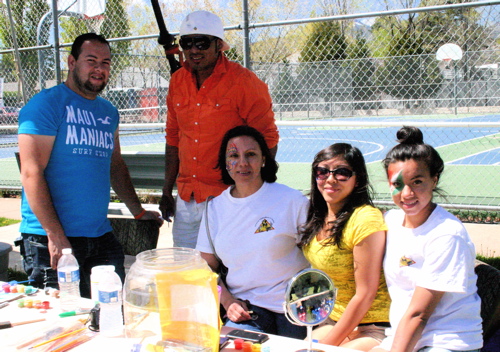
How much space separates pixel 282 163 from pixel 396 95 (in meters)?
6.23

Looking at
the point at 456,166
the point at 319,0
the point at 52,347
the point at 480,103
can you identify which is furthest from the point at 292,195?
the point at 480,103

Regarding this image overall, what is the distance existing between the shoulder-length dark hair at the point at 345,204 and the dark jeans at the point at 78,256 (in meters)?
1.45

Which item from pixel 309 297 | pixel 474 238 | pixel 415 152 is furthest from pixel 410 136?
pixel 474 238

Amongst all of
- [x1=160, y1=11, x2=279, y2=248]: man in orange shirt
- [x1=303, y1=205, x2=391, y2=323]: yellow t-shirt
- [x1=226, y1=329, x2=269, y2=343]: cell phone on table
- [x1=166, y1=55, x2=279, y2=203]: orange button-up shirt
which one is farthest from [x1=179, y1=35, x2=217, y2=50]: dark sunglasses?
[x1=226, y1=329, x2=269, y2=343]: cell phone on table

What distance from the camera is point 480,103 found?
16.4 metres

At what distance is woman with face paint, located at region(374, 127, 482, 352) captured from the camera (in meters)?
2.25

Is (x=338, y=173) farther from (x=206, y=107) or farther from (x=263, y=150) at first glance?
(x=206, y=107)

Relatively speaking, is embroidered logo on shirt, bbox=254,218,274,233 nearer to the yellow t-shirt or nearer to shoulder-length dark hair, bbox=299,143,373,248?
shoulder-length dark hair, bbox=299,143,373,248

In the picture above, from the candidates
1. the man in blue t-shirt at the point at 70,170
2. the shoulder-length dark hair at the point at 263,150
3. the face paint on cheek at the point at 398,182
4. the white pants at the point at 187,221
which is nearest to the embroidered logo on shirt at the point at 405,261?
the face paint on cheek at the point at 398,182

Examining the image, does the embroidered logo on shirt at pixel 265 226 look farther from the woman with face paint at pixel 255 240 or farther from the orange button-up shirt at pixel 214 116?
the orange button-up shirt at pixel 214 116

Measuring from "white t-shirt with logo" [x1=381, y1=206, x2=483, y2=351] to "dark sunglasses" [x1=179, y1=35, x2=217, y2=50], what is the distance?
196 centimetres

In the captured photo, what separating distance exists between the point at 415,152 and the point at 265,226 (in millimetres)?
934

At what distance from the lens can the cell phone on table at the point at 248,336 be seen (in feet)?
6.78

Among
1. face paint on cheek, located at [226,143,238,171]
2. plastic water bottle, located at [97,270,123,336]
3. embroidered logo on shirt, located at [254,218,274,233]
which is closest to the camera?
plastic water bottle, located at [97,270,123,336]
